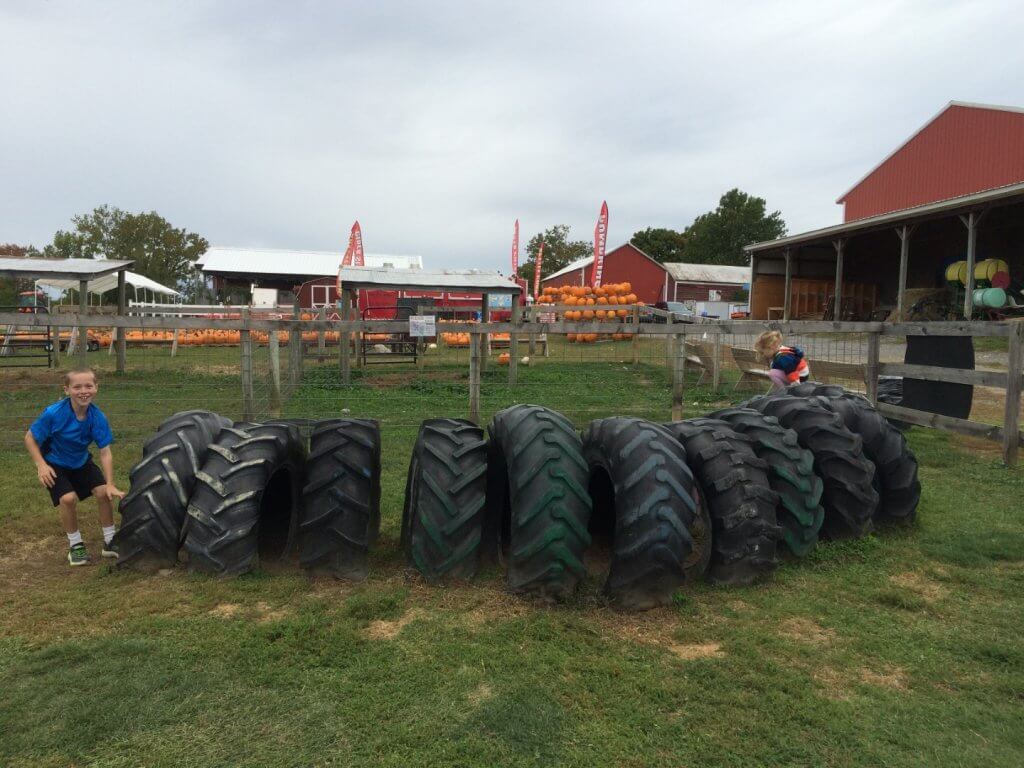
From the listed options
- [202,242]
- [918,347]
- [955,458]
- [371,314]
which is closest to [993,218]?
[918,347]

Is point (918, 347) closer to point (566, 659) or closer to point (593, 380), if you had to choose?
point (593, 380)

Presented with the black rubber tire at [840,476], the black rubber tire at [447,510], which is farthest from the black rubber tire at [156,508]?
the black rubber tire at [840,476]

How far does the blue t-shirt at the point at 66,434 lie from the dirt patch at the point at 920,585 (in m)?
4.91

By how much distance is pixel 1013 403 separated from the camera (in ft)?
22.2

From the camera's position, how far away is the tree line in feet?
187

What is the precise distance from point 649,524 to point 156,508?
9.10 ft

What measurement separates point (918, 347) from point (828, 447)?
498 cm

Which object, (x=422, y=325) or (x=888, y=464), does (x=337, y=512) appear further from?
(x=422, y=325)

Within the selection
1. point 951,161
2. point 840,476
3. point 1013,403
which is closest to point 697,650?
point 840,476

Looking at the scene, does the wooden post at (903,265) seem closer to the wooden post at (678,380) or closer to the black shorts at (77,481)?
the wooden post at (678,380)

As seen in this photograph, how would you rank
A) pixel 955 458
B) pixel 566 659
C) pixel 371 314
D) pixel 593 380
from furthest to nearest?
pixel 371 314, pixel 593 380, pixel 955 458, pixel 566 659

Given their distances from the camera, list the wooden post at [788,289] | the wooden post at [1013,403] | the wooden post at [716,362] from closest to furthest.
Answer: the wooden post at [1013,403]
the wooden post at [716,362]
the wooden post at [788,289]

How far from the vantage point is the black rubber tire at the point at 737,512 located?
3.74 m

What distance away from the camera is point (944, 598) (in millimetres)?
3725
